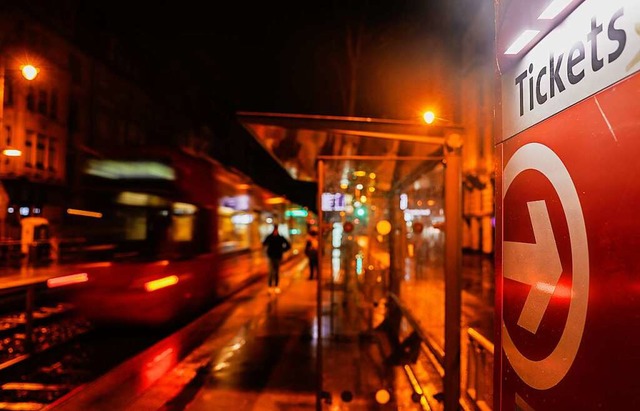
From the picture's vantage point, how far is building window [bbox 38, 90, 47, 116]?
2842cm

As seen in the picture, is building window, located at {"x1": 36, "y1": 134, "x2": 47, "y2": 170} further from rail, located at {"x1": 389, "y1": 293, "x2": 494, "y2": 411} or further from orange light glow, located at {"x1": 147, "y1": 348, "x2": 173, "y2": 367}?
rail, located at {"x1": 389, "y1": 293, "x2": 494, "y2": 411}

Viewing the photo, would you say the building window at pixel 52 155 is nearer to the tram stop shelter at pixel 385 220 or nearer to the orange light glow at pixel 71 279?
the orange light glow at pixel 71 279

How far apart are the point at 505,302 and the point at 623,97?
1130mm

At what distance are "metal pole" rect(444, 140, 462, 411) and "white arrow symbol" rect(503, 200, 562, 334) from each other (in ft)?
7.51

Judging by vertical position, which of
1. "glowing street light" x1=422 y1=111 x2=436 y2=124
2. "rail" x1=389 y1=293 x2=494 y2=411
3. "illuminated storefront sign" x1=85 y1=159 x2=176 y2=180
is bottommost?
"rail" x1=389 y1=293 x2=494 y2=411

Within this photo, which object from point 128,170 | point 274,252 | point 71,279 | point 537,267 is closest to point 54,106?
point 274,252

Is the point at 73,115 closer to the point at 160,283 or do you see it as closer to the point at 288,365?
the point at 160,283

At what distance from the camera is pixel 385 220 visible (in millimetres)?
8492

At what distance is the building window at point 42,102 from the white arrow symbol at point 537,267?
31.9 metres

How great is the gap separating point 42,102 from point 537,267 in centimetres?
3230

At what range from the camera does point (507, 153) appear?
2352mm

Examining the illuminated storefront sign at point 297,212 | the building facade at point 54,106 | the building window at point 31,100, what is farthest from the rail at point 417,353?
the building window at point 31,100

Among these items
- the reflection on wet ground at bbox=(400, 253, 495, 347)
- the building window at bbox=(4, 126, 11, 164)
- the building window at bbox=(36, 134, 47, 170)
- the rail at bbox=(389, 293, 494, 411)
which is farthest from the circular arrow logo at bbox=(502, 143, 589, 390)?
the building window at bbox=(36, 134, 47, 170)

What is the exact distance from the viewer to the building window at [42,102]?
93.2ft
